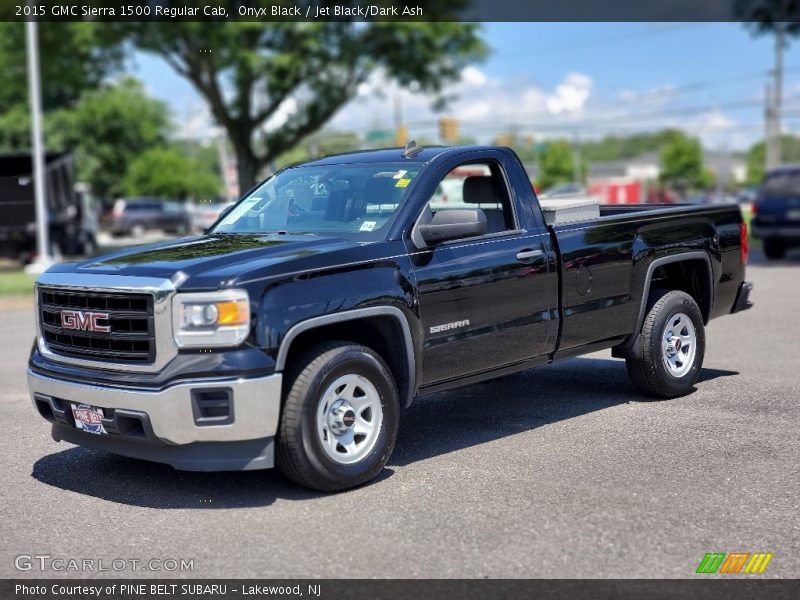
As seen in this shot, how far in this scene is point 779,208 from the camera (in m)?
20.7

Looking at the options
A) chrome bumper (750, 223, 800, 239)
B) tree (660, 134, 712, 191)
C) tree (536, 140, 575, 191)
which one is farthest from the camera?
tree (536, 140, 575, 191)

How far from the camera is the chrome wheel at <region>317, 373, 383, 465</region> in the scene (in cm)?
555

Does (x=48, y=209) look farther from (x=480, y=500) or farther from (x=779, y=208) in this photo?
(x=480, y=500)

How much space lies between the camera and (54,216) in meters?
27.9

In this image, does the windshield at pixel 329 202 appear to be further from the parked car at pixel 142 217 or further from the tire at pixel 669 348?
the parked car at pixel 142 217

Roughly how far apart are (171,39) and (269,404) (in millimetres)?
24808

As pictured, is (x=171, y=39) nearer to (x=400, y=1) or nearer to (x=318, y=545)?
(x=400, y=1)

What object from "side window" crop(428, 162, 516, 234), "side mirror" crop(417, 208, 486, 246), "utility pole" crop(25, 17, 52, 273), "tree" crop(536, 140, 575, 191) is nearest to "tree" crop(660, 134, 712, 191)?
"tree" crop(536, 140, 575, 191)

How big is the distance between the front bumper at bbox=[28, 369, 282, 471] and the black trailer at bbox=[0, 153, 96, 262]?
21012 millimetres

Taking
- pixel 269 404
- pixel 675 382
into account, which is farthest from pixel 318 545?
pixel 675 382

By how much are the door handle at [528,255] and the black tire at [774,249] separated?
1625 cm

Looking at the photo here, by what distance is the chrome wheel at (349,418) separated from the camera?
18.2 feet

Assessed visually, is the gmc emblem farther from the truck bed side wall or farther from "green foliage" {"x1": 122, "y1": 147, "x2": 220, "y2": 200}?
"green foliage" {"x1": 122, "y1": 147, "x2": 220, "y2": 200}
